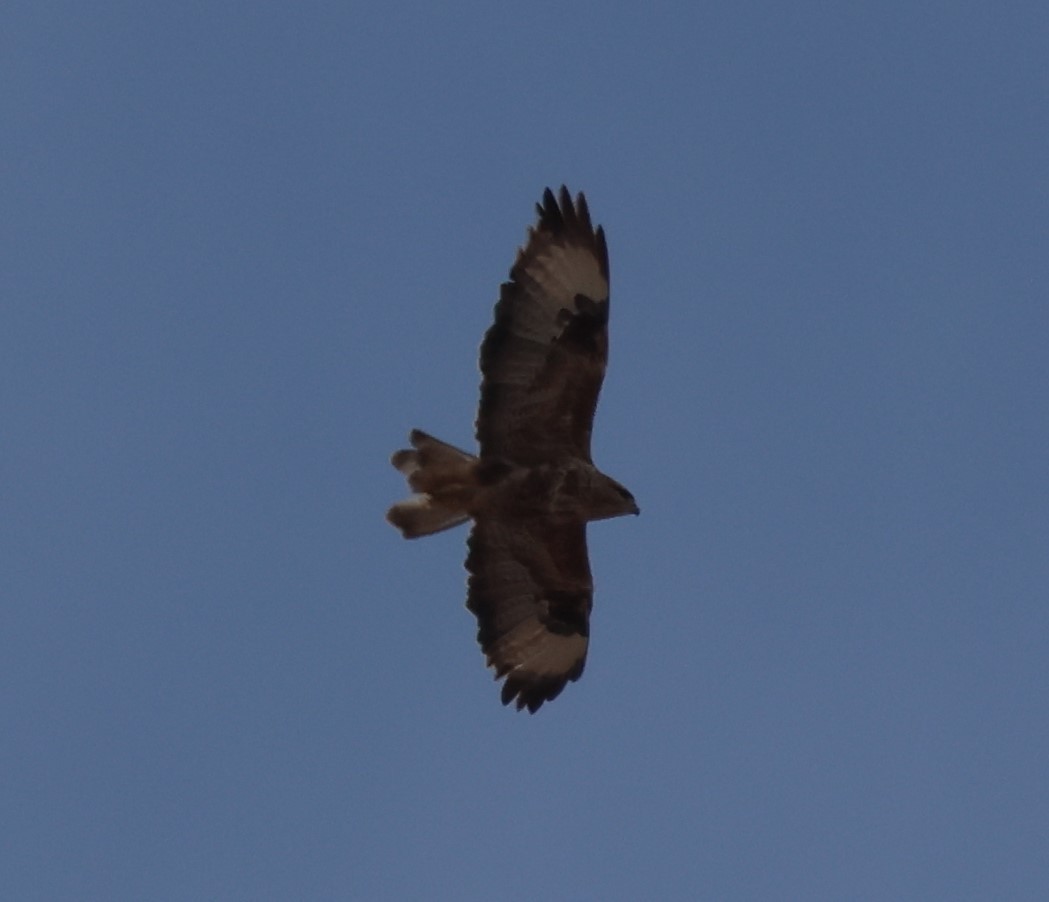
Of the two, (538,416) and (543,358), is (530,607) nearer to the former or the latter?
(538,416)

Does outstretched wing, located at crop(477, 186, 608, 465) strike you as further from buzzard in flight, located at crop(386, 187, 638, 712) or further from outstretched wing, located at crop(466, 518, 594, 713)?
→ outstretched wing, located at crop(466, 518, 594, 713)

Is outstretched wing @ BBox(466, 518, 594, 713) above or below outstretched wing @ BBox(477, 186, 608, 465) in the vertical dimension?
below

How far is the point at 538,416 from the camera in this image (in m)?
12.2

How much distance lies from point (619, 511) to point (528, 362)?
1231 mm

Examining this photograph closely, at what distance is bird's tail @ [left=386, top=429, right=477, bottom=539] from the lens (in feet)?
39.4

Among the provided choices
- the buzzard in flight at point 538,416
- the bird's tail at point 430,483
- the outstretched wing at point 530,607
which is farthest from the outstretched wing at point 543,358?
the outstretched wing at point 530,607

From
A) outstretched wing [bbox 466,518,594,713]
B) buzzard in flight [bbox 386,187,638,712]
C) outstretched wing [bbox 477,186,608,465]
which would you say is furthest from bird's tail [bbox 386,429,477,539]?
outstretched wing [bbox 466,518,594,713]

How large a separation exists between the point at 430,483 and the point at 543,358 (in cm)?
119

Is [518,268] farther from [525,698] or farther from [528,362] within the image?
[525,698]

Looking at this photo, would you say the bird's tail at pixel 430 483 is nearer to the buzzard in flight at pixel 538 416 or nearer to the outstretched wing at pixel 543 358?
the buzzard in flight at pixel 538 416

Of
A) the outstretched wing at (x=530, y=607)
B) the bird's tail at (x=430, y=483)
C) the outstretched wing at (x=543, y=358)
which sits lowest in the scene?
the outstretched wing at (x=530, y=607)

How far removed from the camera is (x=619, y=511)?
12.1 metres

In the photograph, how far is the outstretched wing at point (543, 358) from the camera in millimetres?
12102

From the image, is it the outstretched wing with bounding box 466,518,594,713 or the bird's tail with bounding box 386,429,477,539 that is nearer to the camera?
the bird's tail with bounding box 386,429,477,539
